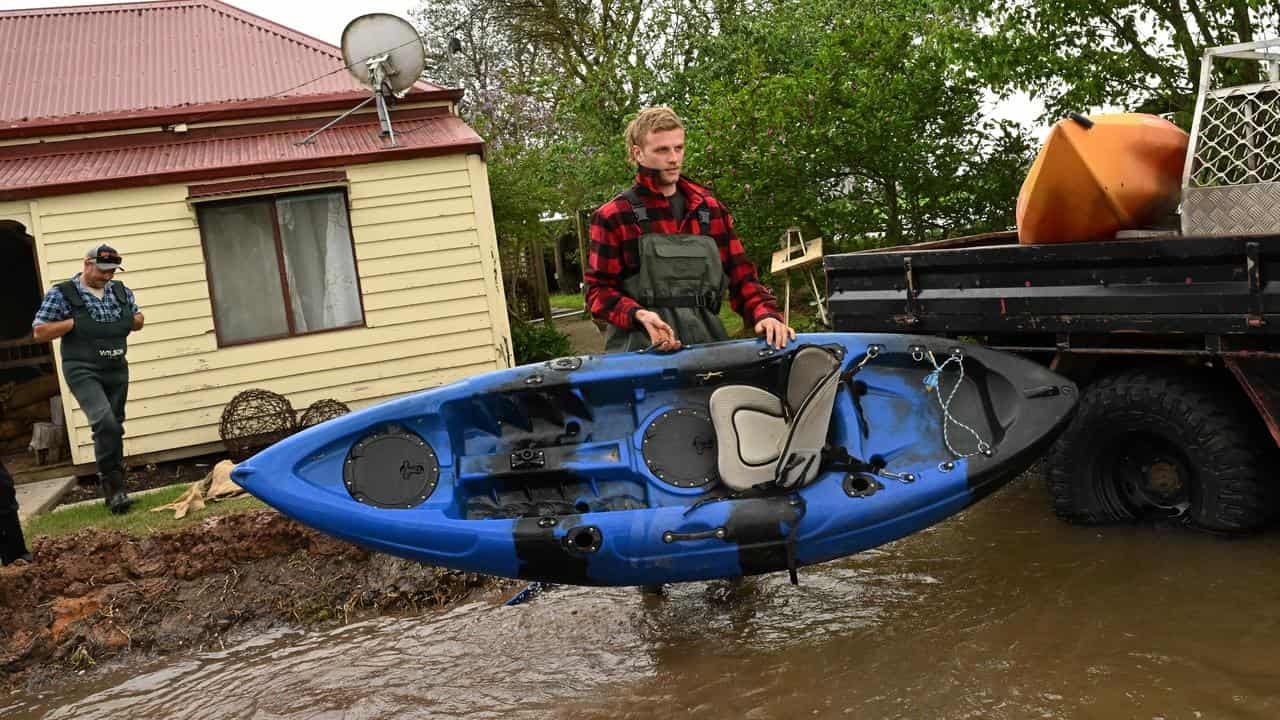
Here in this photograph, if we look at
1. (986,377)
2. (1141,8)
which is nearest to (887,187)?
(1141,8)

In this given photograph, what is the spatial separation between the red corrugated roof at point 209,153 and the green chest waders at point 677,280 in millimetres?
5984

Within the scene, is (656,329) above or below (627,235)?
below

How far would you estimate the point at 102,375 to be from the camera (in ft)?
24.5

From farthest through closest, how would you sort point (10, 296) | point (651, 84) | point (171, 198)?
point (651, 84) < point (10, 296) < point (171, 198)

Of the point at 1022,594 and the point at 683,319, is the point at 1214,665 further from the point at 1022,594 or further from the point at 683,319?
the point at 683,319

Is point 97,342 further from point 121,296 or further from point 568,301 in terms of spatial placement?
point 568,301

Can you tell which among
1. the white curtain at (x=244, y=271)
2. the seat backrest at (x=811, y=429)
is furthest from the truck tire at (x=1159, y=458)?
the white curtain at (x=244, y=271)

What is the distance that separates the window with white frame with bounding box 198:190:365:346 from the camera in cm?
1011

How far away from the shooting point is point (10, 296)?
13.7 metres

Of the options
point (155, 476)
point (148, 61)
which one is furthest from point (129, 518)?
point (148, 61)

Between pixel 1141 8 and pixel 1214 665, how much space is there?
6.72 metres

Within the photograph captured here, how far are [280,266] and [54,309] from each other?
3096 mm

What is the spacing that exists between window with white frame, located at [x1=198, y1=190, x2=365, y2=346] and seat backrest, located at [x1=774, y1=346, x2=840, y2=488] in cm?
680

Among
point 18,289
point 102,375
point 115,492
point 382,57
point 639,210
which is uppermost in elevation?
point 382,57
